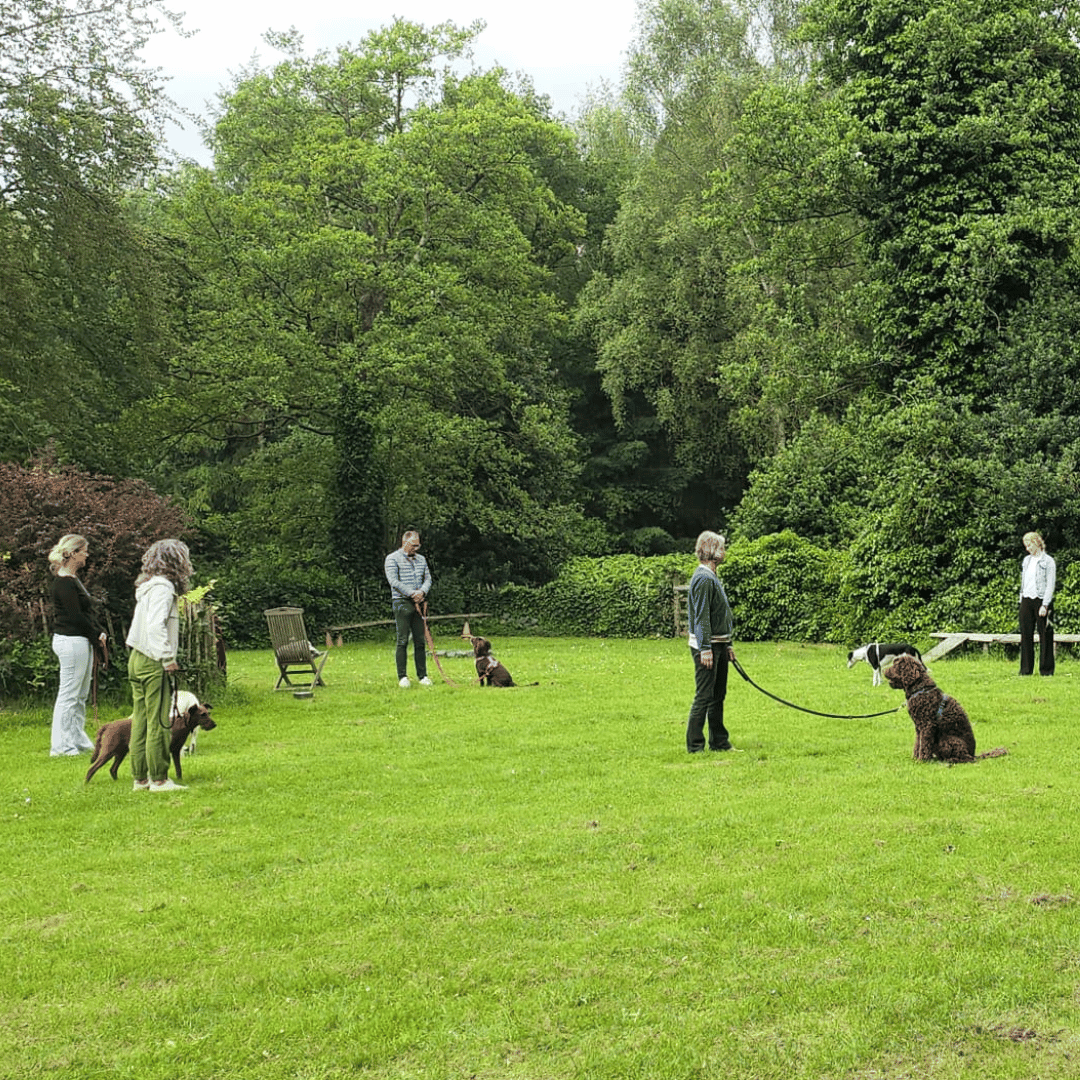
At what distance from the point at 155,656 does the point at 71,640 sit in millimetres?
2718

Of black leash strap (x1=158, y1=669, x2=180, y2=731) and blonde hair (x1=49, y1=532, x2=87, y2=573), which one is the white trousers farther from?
black leash strap (x1=158, y1=669, x2=180, y2=731)

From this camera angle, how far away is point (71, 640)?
34.2 feet

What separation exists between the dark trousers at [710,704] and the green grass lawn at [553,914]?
0.21 metres

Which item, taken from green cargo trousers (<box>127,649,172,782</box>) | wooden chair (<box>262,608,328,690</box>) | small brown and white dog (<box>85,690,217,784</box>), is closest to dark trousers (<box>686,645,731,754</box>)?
small brown and white dog (<box>85,690,217,784</box>)

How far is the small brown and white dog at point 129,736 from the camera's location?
346 inches

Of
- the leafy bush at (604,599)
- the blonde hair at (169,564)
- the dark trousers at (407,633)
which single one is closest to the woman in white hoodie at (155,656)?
the blonde hair at (169,564)

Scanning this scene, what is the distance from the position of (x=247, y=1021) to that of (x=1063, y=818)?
4947 mm

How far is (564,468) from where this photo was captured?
33.2m

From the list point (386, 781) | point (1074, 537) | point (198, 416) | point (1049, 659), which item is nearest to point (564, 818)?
point (386, 781)

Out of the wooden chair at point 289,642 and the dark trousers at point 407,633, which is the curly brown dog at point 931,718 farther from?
the wooden chair at point 289,642

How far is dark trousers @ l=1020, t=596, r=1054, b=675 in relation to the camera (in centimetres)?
1409

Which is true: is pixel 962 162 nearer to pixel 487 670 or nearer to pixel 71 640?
pixel 487 670

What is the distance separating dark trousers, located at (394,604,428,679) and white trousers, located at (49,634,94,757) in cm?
442

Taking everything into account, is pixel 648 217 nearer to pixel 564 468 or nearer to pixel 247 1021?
pixel 564 468
